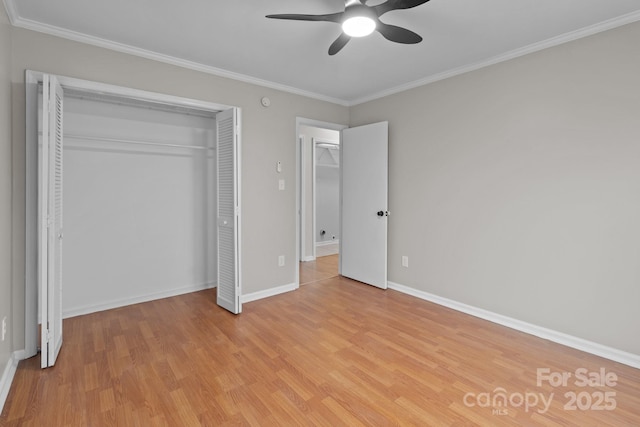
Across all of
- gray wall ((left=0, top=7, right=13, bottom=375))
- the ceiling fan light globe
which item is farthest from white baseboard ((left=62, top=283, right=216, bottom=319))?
the ceiling fan light globe

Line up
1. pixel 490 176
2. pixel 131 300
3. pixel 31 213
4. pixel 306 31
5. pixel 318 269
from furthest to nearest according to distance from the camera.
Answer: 1. pixel 318 269
2. pixel 131 300
3. pixel 490 176
4. pixel 306 31
5. pixel 31 213

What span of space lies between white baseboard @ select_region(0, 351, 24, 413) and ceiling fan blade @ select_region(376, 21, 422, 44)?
10.1 ft

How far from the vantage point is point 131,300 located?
3365mm

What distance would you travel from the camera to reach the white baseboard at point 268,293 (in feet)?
11.6

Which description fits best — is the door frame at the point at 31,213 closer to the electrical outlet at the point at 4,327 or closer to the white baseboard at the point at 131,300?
the electrical outlet at the point at 4,327

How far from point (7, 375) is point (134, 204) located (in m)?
1.76

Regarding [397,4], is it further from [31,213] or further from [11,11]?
[31,213]

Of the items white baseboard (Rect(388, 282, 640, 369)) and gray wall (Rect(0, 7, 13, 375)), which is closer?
gray wall (Rect(0, 7, 13, 375))

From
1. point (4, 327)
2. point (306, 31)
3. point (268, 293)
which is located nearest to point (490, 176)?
point (306, 31)

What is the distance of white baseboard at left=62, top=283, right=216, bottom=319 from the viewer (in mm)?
3040

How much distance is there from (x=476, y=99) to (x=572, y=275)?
1.74 metres

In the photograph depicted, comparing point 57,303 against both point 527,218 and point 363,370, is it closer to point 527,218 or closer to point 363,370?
point 363,370

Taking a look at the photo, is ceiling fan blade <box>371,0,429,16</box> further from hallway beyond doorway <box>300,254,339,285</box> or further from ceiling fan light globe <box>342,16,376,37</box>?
hallway beyond doorway <box>300,254,339,285</box>

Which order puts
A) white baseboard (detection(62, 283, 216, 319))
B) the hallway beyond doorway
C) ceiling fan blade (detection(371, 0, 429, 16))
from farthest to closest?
the hallway beyond doorway → white baseboard (detection(62, 283, 216, 319)) → ceiling fan blade (detection(371, 0, 429, 16))
